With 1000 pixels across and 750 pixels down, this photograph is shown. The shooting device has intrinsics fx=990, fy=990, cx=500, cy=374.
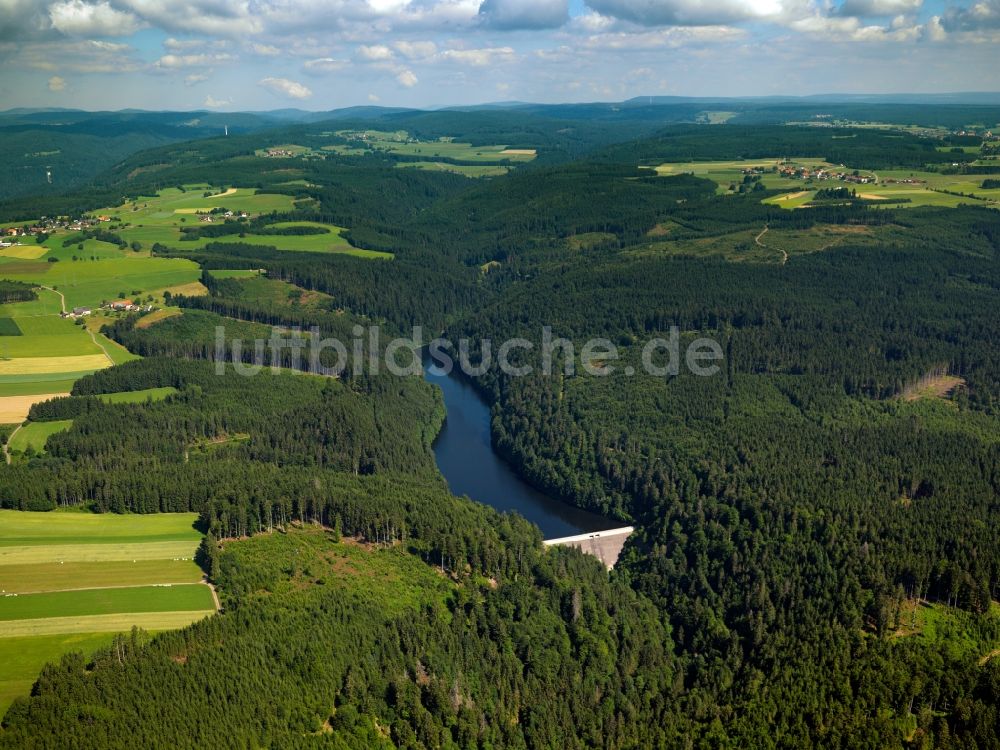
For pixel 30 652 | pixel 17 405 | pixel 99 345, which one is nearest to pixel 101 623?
pixel 30 652

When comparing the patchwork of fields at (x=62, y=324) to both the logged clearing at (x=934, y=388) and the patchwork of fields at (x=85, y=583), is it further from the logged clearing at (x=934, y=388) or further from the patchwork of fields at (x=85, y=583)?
the logged clearing at (x=934, y=388)

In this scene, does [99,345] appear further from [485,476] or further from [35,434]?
[485,476]

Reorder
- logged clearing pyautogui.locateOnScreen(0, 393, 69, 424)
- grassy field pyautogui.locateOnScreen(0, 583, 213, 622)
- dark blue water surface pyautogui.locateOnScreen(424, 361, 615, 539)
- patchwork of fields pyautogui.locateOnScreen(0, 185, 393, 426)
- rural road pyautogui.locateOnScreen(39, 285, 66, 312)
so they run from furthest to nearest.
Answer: rural road pyautogui.locateOnScreen(39, 285, 66, 312) → patchwork of fields pyautogui.locateOnScreen(0, 185, 393, 426) → logged clearing pyautogui.locateOnScreen(0, 393, 69, 424) → dark blue water surface pyautogui.locateOnScreen(424, 361, 615, 539) → grassy field pyautogui.locateOnScreen(0, 583, 213, 622)

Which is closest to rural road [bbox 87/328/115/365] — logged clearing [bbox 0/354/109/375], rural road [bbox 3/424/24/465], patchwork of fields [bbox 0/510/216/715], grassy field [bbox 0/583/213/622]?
logged clearing [bbox 0/354/109/375]

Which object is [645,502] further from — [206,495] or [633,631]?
[206,495]

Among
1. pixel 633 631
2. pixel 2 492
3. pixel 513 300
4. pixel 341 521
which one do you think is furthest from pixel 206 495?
pixel 513 300

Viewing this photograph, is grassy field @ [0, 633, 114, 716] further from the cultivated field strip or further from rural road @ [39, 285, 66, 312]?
rural road @ [39, 285, 66, 312]
